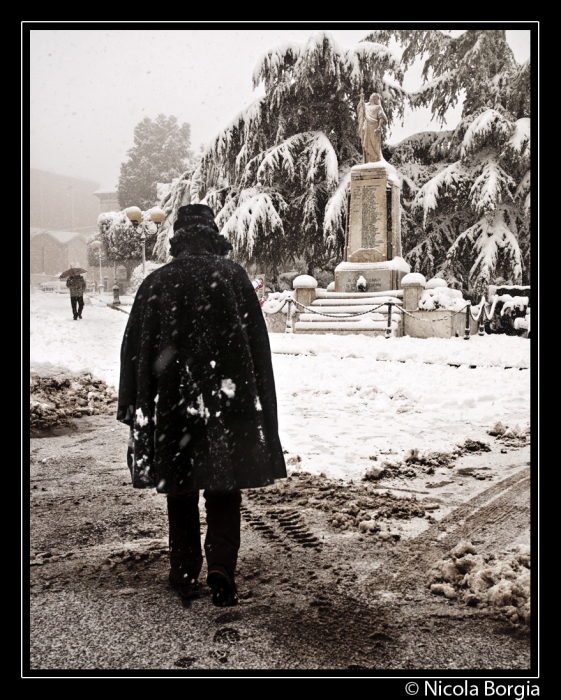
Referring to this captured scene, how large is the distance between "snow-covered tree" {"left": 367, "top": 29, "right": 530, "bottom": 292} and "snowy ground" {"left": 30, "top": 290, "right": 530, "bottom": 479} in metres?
5.18

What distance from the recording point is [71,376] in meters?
8.39

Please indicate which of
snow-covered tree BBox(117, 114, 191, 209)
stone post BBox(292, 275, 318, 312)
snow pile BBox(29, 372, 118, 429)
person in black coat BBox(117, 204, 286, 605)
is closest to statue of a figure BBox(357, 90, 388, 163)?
stone post BBox(292, 275, 318, 312)

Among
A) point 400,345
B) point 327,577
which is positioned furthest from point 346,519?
point 400,345

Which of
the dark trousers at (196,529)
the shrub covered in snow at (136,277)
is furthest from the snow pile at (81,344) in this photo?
the dark trousers at (196,529)

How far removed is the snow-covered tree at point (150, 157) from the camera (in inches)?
215

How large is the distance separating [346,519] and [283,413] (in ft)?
10.3

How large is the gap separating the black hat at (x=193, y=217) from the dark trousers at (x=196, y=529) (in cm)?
117

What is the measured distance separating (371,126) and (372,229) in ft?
9.20

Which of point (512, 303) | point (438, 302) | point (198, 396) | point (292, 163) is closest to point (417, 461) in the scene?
point (198, 396)

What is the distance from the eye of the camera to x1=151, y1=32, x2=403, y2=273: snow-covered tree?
13.4 metres

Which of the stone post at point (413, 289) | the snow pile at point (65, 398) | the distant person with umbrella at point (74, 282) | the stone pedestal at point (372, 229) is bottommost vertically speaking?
the snow pile at point (65, 398)

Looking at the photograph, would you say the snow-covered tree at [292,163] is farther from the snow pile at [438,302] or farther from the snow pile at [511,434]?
the snow pile at [511,434]
